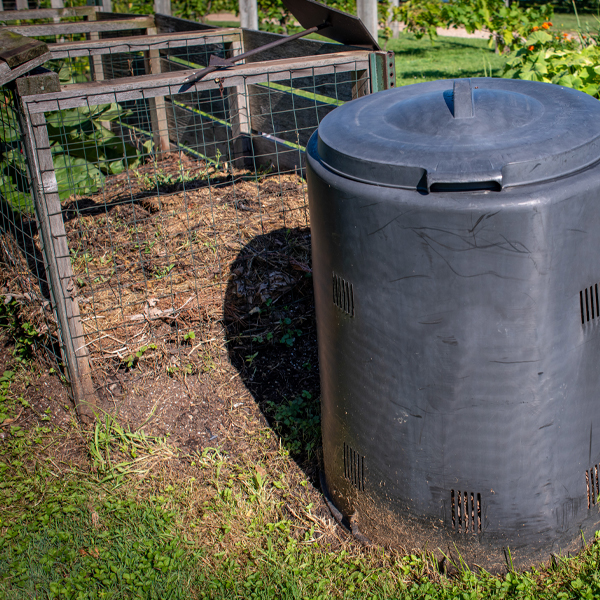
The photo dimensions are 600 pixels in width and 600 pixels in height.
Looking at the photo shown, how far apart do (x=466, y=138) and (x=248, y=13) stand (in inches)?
168

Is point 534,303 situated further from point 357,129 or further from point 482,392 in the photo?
point 357,129

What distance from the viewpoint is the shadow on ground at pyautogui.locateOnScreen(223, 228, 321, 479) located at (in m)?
2.97

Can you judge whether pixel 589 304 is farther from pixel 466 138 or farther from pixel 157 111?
pixel 157 111

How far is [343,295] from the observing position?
6.14 feet

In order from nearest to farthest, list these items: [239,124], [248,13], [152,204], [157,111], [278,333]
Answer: [278,333] < [152,204] < [239,124] < [248,13] < [157,111]

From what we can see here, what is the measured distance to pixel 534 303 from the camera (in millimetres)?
1640

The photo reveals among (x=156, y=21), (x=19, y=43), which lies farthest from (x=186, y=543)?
(x=156, y=21)

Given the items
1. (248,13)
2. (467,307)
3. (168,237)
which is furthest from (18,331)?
(248,13)

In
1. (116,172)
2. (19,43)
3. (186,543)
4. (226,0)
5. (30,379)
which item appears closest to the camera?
(186,543)

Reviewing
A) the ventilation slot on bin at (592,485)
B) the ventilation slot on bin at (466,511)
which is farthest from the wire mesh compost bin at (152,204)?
the ventilation slot on bin at (592,485)

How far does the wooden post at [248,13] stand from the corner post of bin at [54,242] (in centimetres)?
311

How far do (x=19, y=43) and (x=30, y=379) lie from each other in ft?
5.43

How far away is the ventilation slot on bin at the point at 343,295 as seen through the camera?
6.05ft

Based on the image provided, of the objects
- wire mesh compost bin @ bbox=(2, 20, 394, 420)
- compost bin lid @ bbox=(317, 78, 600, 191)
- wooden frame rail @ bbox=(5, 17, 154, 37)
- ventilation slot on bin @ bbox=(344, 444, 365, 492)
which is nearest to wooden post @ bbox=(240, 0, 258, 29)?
wire mesh compost bin @ bbox=(2, 20, 394, 420)
